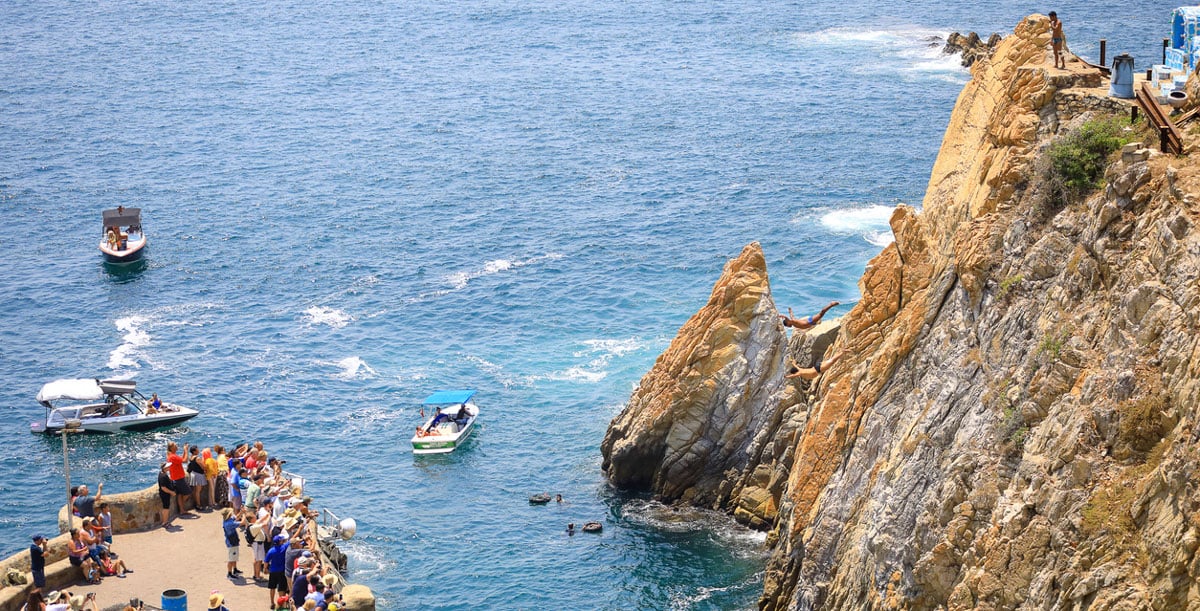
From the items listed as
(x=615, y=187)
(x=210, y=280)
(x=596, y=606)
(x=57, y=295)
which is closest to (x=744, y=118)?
(x=615, y=187)

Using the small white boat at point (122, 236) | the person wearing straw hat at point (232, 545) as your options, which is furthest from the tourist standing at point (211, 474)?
the small white boat at point (122, 236)

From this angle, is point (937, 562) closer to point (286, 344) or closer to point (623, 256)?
point (286, 344)

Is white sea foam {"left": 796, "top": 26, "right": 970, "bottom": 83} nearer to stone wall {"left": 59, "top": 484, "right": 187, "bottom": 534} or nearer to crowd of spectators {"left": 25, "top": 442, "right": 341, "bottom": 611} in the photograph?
crowd of spectators {"left": 25, "top": 442, "right": 341, "bottom": 611}

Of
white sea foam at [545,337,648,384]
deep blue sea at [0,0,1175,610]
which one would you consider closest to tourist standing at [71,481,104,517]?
deep blue sea at [0,0,1175,610]

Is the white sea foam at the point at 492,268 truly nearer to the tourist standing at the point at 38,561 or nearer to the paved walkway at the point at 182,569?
the paved walkway at the point at 182,569

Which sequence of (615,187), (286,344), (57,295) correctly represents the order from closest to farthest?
(286,344) → (57,295) → (615,187)

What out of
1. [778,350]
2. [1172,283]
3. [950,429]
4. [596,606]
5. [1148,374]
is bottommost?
[596,606]
